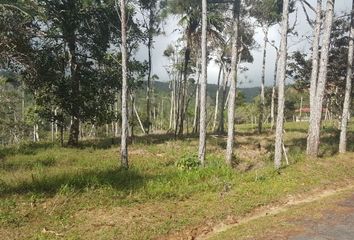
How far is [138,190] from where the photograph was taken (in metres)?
14.0

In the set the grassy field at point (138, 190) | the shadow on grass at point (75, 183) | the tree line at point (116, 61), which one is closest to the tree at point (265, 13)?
the tree line at point (116, 61)

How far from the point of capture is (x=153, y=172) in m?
17.5

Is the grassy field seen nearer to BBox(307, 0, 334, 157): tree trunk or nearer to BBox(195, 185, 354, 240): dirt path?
BBox(195, 185, 354, 240): dirt path

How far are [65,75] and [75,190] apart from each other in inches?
553

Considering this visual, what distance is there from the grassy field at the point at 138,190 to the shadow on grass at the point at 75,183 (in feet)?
0.11

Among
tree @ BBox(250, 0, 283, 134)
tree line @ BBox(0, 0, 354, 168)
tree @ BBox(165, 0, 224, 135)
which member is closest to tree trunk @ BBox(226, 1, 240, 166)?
tree line @ BBox(0, 0, 354, 168)

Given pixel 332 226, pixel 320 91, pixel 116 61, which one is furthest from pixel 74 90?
pixel 332 226

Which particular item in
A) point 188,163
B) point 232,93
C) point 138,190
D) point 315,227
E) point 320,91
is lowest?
point 315,227

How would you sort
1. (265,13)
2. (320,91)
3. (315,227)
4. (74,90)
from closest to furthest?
(315,227)
(320,91)
(74,90)
(265,13)

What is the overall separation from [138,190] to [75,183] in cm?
222

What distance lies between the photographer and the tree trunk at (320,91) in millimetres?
18938

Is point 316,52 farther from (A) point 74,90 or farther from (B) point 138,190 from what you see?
(A) point 74,90

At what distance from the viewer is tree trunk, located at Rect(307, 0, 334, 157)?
18.9 m

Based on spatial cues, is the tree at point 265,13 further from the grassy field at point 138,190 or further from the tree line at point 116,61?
the grassy field at point 138,190
